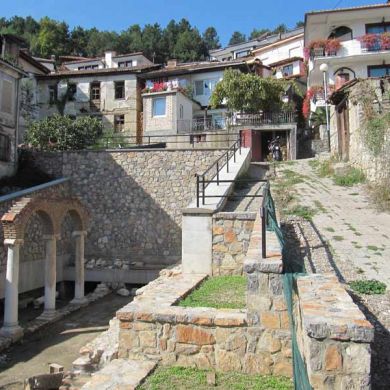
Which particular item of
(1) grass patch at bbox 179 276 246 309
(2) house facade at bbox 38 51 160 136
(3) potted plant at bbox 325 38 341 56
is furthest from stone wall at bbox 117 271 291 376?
(2) house facade at bbox 38 51 160 136

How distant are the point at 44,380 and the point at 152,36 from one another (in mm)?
72722

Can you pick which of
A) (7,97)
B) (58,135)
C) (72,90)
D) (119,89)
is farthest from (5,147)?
(72,90)

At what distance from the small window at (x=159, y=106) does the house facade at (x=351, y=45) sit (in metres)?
10.7

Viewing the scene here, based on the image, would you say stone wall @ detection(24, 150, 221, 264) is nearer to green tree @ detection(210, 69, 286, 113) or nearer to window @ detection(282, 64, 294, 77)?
green tree @ detection(210, 69, 286, 113)

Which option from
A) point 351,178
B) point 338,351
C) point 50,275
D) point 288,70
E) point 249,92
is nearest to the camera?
point 338,351

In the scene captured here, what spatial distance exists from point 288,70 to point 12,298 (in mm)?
36270

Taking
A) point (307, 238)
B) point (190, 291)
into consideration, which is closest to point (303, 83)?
point (307, 238)

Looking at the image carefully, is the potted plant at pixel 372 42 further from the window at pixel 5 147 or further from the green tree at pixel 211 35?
the green tree at pixel 211 35

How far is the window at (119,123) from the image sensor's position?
36394mm

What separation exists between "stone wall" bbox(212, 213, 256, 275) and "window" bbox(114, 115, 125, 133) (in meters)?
28.0

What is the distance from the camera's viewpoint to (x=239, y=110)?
29.4 metres

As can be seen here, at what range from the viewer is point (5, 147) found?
2117 cm

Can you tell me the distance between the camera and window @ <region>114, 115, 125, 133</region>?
36394 millimetres

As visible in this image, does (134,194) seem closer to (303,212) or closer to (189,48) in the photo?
(303,212)
